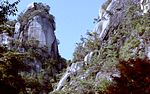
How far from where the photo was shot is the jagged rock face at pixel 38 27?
44.9 meters

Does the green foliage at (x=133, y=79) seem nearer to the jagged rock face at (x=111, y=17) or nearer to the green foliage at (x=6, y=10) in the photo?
the green foliage at (x=6, y=10)

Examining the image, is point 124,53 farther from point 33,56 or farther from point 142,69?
point 33,56

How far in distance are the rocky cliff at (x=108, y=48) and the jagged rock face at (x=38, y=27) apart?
40.3ft

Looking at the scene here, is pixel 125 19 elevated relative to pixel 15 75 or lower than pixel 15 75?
elevated

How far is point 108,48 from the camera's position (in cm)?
2648

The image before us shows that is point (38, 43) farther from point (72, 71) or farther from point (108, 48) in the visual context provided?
point (108, 48)

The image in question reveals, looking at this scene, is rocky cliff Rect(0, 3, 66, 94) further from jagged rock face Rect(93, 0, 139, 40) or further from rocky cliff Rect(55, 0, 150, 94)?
jagged rock face Rect(93, 0, 139, 40)

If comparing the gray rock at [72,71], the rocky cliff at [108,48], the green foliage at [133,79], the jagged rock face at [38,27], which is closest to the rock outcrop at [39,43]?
the jagged rock face at [38,27]

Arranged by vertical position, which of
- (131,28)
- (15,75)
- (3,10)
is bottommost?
(15,75)

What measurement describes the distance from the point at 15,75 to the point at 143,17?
43.3 ft

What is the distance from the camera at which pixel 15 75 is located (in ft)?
49.3

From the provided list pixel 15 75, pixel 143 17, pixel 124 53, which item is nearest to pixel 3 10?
pixel 15 75

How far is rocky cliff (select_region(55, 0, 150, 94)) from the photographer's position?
2277 centimetres

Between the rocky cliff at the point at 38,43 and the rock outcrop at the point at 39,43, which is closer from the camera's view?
the rocky cliff at the point at 38,43
